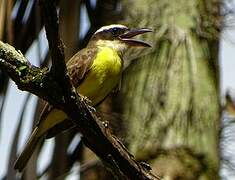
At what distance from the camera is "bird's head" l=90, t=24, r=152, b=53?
14.0 ft

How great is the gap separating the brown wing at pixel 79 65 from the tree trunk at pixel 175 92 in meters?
0.22

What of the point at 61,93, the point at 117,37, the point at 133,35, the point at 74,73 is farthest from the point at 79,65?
the point at 61,93

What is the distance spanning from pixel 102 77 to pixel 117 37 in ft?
1.56

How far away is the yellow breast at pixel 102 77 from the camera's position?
4023 millimetres

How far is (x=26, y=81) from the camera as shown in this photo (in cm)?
254

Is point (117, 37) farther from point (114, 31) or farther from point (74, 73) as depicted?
point (74, 73)

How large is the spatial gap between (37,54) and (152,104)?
0.63m

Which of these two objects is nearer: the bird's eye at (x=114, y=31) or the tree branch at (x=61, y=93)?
the tree branch at (x=61, y=93)

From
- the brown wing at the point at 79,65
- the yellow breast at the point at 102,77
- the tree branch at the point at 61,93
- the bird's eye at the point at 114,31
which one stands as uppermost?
the tree branch at the point at 61,93

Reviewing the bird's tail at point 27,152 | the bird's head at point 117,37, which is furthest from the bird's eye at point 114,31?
the bird's tail at point 27,152

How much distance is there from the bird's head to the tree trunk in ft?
0.23

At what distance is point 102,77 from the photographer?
405 centimetres

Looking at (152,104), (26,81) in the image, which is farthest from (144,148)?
(26,81)

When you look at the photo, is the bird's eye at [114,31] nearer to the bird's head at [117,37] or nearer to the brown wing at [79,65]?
the bird's head at [117,37]
